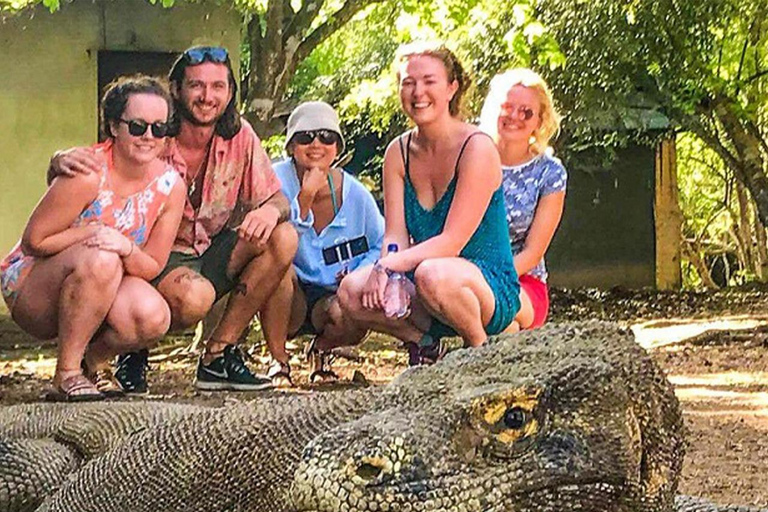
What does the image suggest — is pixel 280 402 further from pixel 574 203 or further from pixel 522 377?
pixel 574 203

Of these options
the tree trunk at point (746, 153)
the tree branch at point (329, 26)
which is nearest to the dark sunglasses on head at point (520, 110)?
the tree branch at point (329, 26)

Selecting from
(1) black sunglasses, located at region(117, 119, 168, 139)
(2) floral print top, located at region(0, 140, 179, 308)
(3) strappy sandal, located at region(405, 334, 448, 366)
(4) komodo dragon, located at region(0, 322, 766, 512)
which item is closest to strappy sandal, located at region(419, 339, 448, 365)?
(3) strappy sandal, located at region(405, 334, 448, 366)

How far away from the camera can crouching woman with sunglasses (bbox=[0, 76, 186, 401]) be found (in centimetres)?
464

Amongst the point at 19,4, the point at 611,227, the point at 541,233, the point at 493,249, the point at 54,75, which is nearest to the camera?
the point at 493,249

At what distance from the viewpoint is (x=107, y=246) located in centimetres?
462

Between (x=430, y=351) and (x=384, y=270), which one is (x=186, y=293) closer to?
(x=384, y=270)

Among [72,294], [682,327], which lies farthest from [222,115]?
[682,327]

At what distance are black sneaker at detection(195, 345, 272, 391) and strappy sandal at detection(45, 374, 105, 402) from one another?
1.88 ft

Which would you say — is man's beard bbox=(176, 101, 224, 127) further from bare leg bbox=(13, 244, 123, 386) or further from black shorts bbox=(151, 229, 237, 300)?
bare leg bbox=(13, 244, 123, 386)

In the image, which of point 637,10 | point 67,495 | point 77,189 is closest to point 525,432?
point 67,495

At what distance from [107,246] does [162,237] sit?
0.23 m

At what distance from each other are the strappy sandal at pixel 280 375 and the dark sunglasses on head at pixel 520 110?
134 centimetres

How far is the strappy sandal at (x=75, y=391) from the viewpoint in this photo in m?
4.55

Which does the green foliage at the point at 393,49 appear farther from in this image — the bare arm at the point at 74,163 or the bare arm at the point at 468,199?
the bare arm at the point at 74,163
